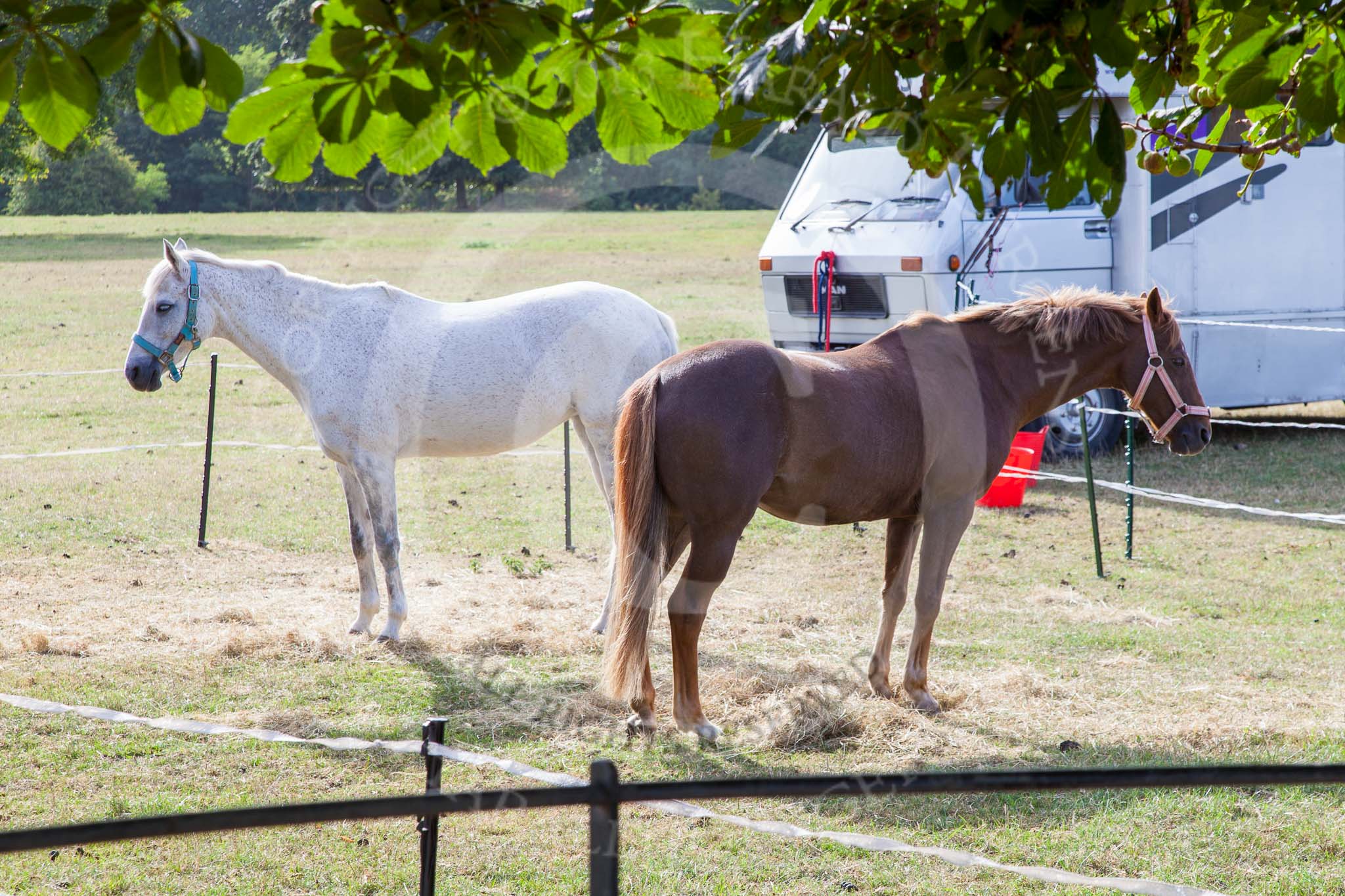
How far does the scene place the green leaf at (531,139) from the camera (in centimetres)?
211

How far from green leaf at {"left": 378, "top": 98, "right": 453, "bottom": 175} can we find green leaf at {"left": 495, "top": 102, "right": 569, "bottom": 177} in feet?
0.32

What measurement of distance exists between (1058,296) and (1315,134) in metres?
2.61

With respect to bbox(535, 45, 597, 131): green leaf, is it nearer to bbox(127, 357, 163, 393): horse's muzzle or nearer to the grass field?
the grass field

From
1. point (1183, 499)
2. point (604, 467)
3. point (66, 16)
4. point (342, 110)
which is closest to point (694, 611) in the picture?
point (604, 467)

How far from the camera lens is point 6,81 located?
1770 millimetres

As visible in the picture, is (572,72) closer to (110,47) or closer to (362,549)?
(110,47)

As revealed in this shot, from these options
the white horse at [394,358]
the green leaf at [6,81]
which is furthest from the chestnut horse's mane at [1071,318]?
the green leaf at [6,81]

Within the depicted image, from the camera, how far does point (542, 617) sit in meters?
6.30

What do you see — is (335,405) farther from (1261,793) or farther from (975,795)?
(1261,793)

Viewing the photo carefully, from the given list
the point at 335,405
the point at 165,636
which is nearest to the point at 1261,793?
the point at 335,405

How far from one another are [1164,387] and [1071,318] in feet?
1.69

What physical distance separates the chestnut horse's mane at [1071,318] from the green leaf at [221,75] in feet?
12.5

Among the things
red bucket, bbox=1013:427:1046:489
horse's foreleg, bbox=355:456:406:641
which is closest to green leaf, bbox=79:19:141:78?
horse's foreleg, bbox=355:456:406:641

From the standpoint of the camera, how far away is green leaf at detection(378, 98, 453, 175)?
2.03 metres
